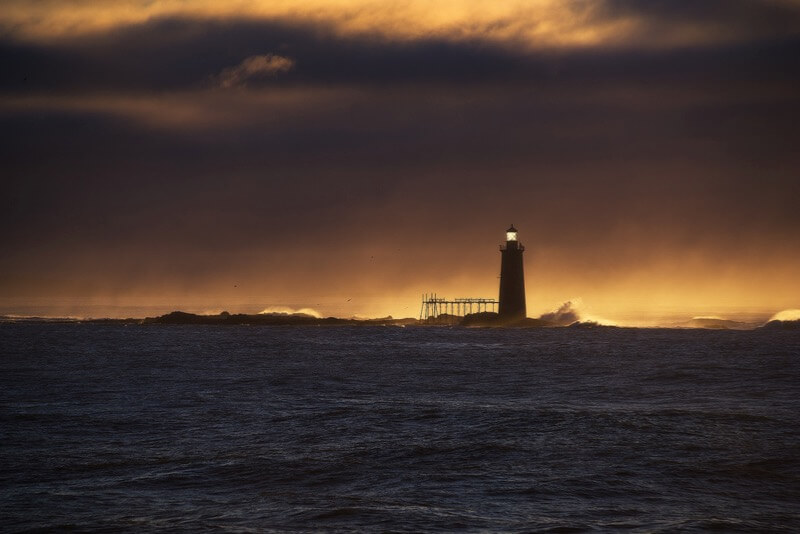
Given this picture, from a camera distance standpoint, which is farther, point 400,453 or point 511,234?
point 511,234

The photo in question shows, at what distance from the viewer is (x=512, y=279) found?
11138 centimetres

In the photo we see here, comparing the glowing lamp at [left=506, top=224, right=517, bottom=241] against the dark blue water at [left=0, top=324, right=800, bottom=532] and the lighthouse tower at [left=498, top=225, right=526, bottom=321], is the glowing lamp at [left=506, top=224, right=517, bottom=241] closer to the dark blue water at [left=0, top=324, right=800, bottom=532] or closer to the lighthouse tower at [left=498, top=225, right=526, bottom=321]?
the lighthouse tower at [left=498, top=225, right=526, bottom=321]

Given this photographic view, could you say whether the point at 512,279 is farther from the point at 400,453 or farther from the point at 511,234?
the point at 400,453

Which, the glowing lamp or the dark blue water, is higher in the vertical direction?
the glowing lamp

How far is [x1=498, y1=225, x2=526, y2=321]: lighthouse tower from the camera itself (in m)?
108

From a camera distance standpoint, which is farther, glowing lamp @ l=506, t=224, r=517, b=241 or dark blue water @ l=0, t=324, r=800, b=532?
glowing lamp @ l=506, t=224, r=517, b=241

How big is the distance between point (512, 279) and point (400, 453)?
287 feet

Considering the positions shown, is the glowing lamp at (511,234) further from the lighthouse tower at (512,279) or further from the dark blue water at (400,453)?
the dark blue water at (400,453)

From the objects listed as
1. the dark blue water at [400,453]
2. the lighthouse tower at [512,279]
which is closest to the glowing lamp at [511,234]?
the lighthouse tower at [512,279]

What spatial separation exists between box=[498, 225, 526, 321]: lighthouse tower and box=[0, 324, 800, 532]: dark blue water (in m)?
57.1

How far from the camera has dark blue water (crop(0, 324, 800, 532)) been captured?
18.0 metres

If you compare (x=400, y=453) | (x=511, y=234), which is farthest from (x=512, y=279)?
(x=400, y=453)

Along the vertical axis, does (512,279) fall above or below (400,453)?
above

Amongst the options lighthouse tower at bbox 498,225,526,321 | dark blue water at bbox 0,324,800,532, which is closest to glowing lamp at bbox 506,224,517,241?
lighthouse tower at bbox 498,225,526,321
